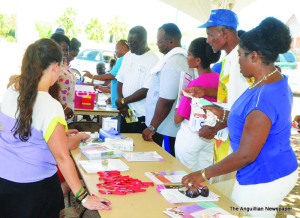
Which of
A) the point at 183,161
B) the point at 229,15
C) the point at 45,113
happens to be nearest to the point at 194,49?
the point at 229,15

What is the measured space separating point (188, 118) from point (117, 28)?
14.7 metres

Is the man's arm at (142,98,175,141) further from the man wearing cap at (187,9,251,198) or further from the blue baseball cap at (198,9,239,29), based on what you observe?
the blue baseball cap at (198,9,239,29)

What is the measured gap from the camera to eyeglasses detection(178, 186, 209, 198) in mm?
1695

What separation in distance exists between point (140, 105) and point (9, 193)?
2108 millimetres

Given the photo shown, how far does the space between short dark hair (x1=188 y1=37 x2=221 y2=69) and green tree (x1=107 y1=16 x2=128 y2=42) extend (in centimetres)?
1403

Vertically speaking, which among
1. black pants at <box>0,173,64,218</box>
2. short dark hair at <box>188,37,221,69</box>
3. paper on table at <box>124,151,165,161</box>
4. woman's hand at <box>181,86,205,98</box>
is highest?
short dark hair at <box>188,37,221,69</box>

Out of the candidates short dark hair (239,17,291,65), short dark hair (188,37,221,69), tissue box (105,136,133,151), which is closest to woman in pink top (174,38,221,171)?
short dark hair (188,37,221,69)

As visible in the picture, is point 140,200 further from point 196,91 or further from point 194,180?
point 196,91

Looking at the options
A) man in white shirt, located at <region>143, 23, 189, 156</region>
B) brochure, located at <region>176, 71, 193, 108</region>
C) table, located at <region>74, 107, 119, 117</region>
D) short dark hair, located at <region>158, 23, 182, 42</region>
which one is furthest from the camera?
table, located at <region>74, 107, 119, 117</region>

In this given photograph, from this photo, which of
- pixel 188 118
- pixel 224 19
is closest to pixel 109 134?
pixel 188 118

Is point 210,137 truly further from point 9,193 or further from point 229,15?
point 9,193

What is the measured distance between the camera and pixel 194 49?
2549mm

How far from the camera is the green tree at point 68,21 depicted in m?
15.1

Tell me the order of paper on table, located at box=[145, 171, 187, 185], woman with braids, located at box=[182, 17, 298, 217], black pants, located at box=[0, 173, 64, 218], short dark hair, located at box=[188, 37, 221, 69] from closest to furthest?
woman with braids, located at box=[182, 17, 298, 217], black pants, located at box=[0, 173, 64, 218], paper on table, located at box=[145, 171, 187, 185], short dark hair, located at box=[188, 37, 221, 69]
